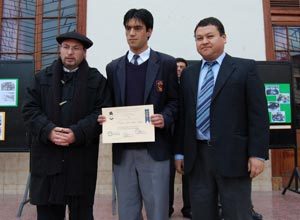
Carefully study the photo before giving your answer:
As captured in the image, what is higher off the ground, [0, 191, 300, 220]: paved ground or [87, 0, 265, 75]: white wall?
[87, 0, 265, 75]: white wall

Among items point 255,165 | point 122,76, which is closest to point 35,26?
point 122,76

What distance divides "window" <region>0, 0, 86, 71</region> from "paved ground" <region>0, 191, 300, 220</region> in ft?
6.69

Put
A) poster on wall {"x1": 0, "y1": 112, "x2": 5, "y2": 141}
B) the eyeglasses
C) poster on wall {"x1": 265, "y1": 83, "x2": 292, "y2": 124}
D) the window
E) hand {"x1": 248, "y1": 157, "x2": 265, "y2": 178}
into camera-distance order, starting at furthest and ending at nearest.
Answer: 1. the window
2. poster on wall {"x1": 265, "y1": 83, "x2": 292, "y2": 124}
3. poster on wall {"x1": 0, "y1": 112, "x2": 5, "y2": 141}
4. the eyeglasses
5. hand {"x1": 248, "y1": 157, "x2": 265, "y2": 178}

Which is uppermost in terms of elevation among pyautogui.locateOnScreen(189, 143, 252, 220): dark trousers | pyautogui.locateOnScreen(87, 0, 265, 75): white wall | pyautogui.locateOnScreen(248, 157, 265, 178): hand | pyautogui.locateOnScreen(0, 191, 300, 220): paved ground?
pyautogui.locateOnScreen(87, 0, 265, 75): white wall

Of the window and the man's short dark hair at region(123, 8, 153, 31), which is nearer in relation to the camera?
the man's short dark hair at region(123, 8, 153, 31)

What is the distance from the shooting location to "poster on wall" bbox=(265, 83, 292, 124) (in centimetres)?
470

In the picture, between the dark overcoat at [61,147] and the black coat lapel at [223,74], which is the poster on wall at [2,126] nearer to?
the dark overcoat at [61,147]

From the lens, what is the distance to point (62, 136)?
218 centimetres

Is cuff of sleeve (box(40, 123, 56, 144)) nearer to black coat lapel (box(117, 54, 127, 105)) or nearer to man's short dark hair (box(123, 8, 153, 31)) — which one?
black coat lapel (box(117, 54, 127, 105))

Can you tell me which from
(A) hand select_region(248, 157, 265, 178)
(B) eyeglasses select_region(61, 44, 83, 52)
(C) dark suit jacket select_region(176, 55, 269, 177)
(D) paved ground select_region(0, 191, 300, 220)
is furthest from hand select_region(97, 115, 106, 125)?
(D) paved ground select_region(0, 191, 300, 220)

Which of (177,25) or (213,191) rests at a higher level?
(177,25)

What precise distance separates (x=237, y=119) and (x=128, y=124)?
67cm

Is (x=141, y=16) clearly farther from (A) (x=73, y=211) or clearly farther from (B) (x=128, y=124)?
(A) (x=73, y=211)

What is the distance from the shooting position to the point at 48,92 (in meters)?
2.31
